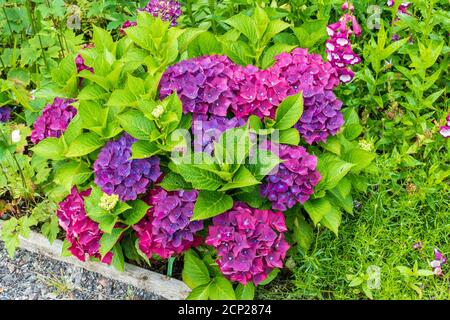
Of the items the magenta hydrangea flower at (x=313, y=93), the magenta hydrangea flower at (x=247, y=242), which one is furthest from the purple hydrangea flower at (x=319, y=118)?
the magenta hydrangea flower at (x=247, y=242)

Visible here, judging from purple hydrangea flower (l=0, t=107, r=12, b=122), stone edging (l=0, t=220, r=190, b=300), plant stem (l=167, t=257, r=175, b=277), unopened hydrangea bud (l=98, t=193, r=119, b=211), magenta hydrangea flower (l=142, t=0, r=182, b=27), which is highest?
magenta hydrangea flower (l=142, t=0, r=182, b=27)

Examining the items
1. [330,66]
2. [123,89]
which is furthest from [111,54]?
[330,66]

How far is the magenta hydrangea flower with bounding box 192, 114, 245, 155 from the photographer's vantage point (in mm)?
2416

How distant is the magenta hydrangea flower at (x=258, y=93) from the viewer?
2.56 m

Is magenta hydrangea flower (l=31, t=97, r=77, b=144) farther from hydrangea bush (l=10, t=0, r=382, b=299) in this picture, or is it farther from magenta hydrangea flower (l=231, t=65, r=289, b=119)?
magenta hydrangea flower (l=231, t=65, r=289, b=119)

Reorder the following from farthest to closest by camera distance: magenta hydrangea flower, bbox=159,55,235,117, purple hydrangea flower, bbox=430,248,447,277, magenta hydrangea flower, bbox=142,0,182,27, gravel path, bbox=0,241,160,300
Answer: magenta hydrangea flower, bbox=142,0,182,27
gravel path, bbox=0,241,160,300
purple hydrangea flower, bbox=430,248,447,277
magenta hydrangea flower, bbox=159,55,235,117

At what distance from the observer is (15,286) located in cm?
305

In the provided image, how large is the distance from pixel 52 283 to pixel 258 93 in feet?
4.76

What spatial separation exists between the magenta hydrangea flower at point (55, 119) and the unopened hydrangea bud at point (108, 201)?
44 centimetres

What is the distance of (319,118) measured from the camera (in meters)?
2.57

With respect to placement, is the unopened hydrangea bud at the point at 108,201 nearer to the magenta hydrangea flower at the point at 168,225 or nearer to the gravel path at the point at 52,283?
the magenta hydrangea flower at the point at 168,225

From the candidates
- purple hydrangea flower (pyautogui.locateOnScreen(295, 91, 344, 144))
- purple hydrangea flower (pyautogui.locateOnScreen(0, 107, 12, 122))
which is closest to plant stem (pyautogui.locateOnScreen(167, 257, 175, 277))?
purple hydrangea flower (pyautogui.locateOnScreen(295, 91, 344, 144))

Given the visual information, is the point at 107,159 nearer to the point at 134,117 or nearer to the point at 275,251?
the point at 134,117

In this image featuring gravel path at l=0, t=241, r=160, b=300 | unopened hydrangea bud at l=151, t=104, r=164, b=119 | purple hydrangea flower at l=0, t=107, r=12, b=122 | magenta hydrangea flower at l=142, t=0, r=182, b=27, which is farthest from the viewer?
purple hydrangea flower at l=0, t=107, r=12, b=122
